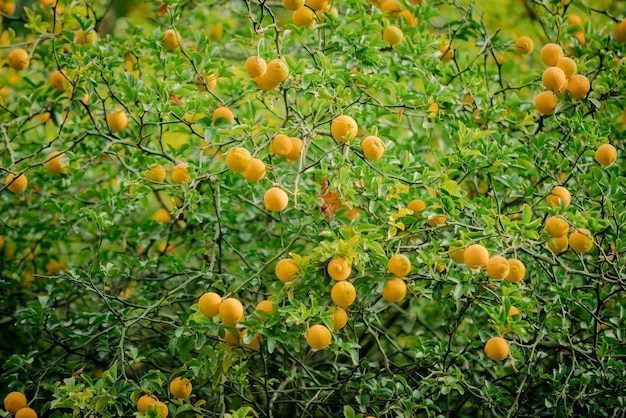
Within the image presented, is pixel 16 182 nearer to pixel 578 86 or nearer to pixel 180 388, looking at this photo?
pixel 180 388

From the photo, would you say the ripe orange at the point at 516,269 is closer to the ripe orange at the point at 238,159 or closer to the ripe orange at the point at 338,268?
the ripe orange at the point at 338,268

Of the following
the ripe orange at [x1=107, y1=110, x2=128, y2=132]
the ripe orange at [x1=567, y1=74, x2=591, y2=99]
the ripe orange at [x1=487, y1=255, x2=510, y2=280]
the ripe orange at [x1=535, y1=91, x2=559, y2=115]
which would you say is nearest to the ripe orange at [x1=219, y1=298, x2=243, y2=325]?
the ripe orange at [x1=487, y1=255, x2=510, y2=280]

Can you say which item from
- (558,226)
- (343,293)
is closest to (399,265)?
(343,293)

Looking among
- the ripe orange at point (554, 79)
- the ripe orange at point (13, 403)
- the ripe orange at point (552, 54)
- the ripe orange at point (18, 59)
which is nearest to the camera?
the ripe orange at point (13, 403)

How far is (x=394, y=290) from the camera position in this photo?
1529 millimetres

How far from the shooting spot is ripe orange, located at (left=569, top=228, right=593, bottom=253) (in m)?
1.58

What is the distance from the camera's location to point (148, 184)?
1.86m

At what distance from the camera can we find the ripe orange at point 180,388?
5.25 feet

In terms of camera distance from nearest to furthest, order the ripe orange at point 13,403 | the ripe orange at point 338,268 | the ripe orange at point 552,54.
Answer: the ripe orange at point 338,268 < the ripe orange at point 13,403 < the ripe orange at point 552,54

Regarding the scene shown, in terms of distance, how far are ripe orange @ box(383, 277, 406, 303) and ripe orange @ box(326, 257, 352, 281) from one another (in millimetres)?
141

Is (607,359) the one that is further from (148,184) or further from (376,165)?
(148,184)

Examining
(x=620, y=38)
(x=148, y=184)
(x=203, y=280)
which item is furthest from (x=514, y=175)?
(x=148, y=184)

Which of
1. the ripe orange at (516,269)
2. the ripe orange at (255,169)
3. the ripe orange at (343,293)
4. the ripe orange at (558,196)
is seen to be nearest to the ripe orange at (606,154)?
the ripe orange at (558,196)

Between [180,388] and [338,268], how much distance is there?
0.54 m
